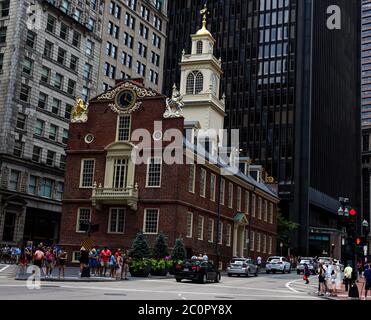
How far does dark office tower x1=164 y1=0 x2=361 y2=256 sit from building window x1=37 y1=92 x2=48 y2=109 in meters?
54.4

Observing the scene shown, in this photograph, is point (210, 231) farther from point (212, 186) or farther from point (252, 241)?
point (252, 241)

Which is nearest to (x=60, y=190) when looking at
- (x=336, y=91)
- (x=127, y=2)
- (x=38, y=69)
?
(x=38, y=69)

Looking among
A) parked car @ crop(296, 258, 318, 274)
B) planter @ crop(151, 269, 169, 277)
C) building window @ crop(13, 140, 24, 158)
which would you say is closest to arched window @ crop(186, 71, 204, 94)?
building window @ crop(13, 140, 24, 158)

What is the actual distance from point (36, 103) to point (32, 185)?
31.6 ft

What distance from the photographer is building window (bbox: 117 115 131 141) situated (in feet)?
157

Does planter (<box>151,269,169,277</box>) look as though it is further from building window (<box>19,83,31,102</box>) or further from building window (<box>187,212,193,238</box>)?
building window (<box>19,83,31,102</box>)

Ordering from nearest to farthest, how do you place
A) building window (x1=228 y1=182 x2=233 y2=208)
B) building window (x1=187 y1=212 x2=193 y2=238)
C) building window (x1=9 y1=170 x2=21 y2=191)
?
building window (x1=187 y1=212 x2=193 y2=238) < building window (x1=228 y1=182 x2=233 y2=208) < building window (x1=9 y1=170 x2=21 y2=191)

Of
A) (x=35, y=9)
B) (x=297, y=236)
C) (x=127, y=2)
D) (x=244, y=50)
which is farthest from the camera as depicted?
(x=244, y=50)

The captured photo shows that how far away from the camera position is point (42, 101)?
6669 centimetres

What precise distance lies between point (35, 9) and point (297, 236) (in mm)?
63609

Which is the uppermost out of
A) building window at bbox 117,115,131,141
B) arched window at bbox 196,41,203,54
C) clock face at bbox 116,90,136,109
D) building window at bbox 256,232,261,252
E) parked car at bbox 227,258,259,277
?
arched window at bbox 196,41,203,54
